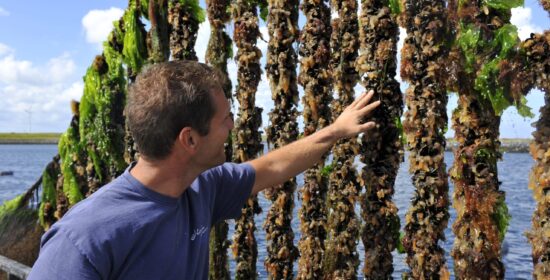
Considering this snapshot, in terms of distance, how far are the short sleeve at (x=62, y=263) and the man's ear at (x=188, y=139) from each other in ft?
1.78

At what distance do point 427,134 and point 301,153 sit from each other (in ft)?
2.68

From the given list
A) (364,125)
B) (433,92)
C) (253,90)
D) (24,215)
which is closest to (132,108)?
(364,125)

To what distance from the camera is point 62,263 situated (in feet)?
7.02

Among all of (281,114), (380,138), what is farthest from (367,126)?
(281,114)

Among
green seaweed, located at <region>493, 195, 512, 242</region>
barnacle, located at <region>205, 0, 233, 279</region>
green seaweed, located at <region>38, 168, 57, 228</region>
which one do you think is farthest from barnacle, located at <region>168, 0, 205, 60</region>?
green seaweed, located at <region>38, 168, 57, 228</region>

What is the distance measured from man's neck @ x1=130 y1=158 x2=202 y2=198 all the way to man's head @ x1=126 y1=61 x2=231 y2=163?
41 millimetres

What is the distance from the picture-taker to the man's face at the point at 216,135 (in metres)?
2.53

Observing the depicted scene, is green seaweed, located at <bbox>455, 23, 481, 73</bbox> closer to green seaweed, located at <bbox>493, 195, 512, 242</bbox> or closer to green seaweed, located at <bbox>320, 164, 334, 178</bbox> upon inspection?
green seaweed, located at <bbox>493, 195, 512, 242</bbox>

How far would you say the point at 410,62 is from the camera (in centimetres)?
385

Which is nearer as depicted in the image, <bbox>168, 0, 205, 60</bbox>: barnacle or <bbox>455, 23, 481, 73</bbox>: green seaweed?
<bbox>455, 23, 481, 73</bbox>: green seaweed

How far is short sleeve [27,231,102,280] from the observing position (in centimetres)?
213

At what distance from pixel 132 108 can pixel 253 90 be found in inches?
117

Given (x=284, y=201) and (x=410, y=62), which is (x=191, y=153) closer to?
(x=410, y=62)

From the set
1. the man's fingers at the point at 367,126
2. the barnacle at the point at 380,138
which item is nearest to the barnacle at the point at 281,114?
the barnacle at the point at 380,138
